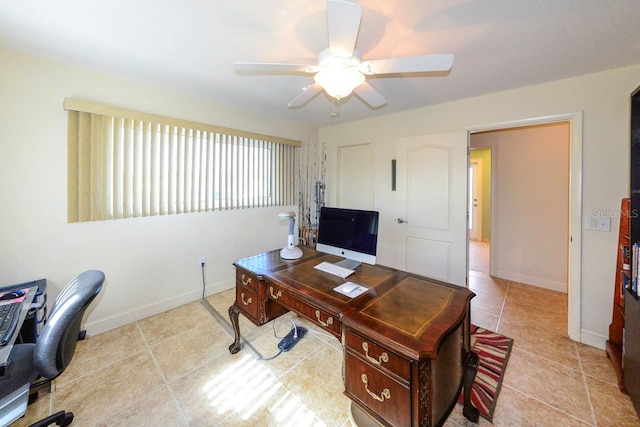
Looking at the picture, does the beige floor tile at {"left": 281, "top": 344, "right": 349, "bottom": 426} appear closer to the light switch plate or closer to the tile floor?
the tile floor

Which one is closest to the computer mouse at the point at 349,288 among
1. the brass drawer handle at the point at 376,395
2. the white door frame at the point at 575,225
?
the brass drawer handle at the point at 376,395

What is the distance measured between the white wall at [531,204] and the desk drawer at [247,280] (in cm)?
363

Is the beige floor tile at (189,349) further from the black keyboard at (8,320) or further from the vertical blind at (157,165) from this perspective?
the vertical blind at (157,165)

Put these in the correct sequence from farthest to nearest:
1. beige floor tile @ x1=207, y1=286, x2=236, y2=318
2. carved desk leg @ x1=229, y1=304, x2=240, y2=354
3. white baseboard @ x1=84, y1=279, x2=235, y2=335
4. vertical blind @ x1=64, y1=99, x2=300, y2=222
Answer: beige floor tile @ x1=207, y1=286, x2=236, y2=318, white baseboard @ x1=84, y1=279, x2=235, y2=335, vertical blind @ x1=64, y1=99, x2=300, y2=222, carved desk leg @ x1=229, y1=304, x2=240, y2=354

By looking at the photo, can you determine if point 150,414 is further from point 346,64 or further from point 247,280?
point 346,64

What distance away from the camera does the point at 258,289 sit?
1.68 m

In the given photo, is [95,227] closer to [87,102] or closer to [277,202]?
[87,102]

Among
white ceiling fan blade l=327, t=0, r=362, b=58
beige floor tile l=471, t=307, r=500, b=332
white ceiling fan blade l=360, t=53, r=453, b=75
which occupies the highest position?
white ceiling fan blade l=327, t=0, r=362, b=58

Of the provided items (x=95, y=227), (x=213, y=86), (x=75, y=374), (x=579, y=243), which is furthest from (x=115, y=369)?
(x=579, y=243)

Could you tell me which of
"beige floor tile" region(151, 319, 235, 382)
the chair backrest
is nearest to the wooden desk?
"beige floor tile" region(151, 319, 235, 382)

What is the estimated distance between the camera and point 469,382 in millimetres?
1322

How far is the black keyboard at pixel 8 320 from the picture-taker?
1.14 m

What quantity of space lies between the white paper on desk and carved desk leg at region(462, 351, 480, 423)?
66cm

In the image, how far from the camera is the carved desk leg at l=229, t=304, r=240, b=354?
191 cm
